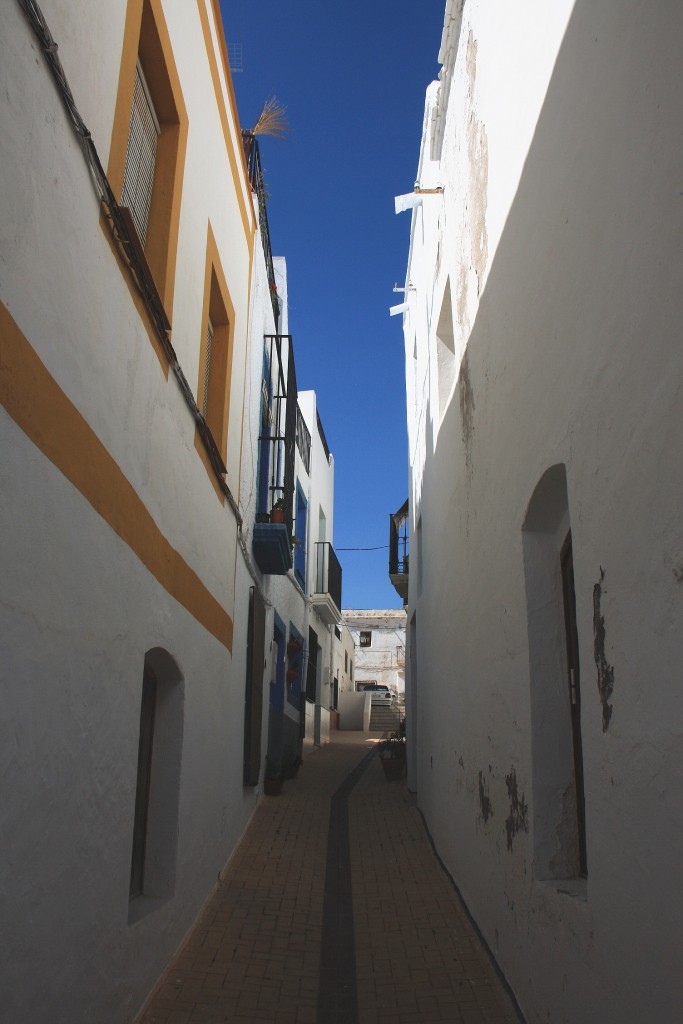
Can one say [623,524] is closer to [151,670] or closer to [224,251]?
[151,670]

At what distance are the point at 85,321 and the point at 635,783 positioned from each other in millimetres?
2607

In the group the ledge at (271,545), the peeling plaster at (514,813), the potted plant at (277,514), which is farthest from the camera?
the potted plant at (277,514)

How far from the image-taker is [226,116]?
6660mm

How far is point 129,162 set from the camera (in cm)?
455

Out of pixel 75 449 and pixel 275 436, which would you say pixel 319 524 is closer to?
pixel 275 436

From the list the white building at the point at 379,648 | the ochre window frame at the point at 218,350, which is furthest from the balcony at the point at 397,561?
the white building at the point at 379,648

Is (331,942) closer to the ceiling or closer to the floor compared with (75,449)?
closer to the floor

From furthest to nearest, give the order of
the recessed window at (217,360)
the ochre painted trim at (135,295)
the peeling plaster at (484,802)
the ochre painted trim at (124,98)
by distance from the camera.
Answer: the recessed window at (217,360) → the peeling plaster at (484,802) → the ochre painted trim at (124,98) → the ochre painted trim at (135,295)

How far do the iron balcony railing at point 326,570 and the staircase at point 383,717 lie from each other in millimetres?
8756

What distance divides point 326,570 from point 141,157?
14.6 m

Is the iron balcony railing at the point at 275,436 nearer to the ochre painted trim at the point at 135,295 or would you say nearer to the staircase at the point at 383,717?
the ochre painted trim at the point at 135,295

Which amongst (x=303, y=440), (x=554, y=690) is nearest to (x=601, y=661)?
(x=554, y=690)

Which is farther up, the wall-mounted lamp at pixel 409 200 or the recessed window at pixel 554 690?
the wall-mounted lamp at pixel 409 200

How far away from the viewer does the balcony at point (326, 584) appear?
18.3m
